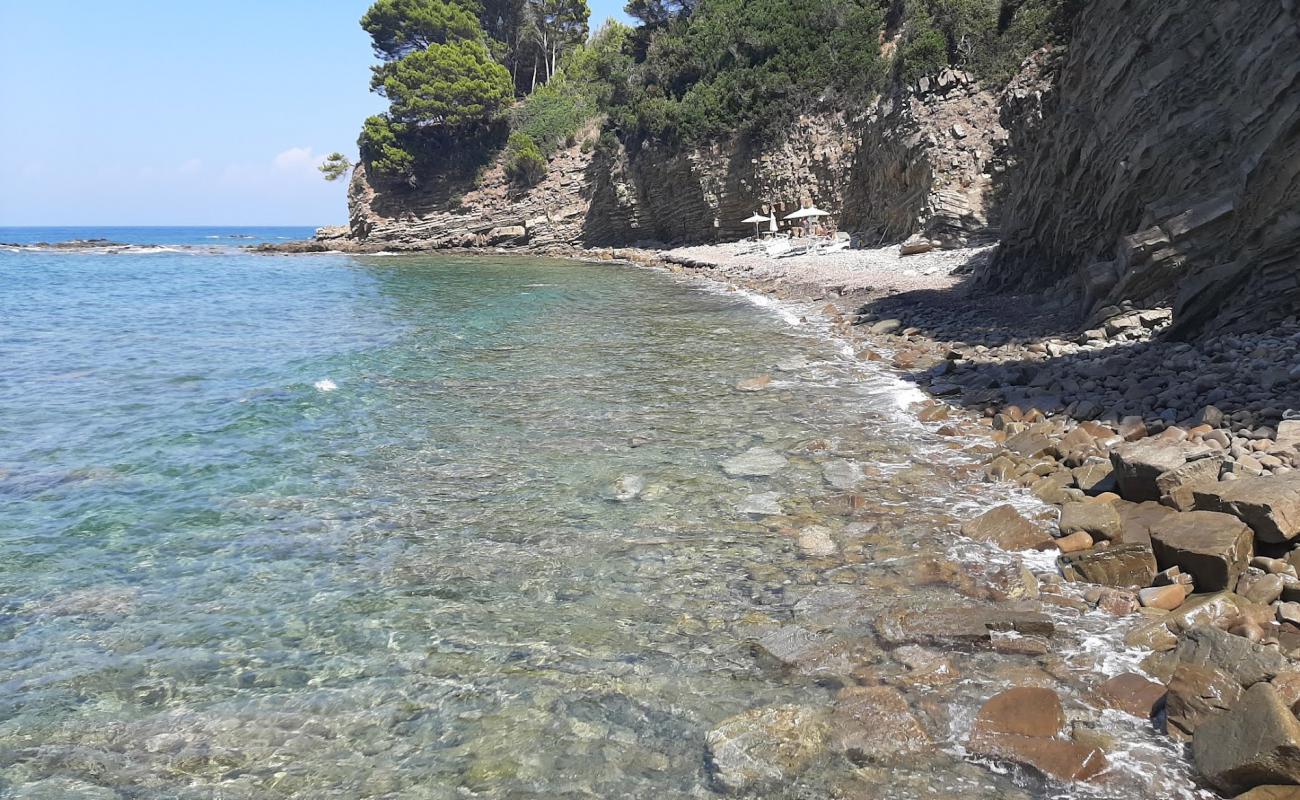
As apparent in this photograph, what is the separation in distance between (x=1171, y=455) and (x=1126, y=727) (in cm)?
329

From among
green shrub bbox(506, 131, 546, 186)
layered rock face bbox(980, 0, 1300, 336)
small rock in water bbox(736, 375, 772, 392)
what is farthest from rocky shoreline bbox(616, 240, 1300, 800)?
green shrub bbox(506, 131, 546, 186)

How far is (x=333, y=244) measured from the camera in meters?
61.9

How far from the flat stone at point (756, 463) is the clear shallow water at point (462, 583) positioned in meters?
0.13

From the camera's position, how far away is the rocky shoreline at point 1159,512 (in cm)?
393

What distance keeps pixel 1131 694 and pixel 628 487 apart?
483 cm

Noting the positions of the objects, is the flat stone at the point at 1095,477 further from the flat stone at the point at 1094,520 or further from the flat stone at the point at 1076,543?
the flat stone at the point at 1076,543

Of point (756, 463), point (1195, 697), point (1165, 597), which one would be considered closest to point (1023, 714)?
point (1195, 697)

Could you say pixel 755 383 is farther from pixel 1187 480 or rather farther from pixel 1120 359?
pixel 1187 480

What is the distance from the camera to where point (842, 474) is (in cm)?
830

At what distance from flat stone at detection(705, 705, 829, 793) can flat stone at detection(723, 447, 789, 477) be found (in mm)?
4157

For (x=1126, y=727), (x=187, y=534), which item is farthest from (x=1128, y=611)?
(x=187, y=534)

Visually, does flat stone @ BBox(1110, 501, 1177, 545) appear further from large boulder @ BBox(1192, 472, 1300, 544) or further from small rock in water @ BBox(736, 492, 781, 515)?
small rock in water @ BBox(736, 492, 781, 515)

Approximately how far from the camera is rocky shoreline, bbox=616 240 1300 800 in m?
3.93

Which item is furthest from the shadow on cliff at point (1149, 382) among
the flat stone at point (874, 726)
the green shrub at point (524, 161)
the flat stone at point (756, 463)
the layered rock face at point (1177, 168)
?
the green shrub at point (524, 161)
